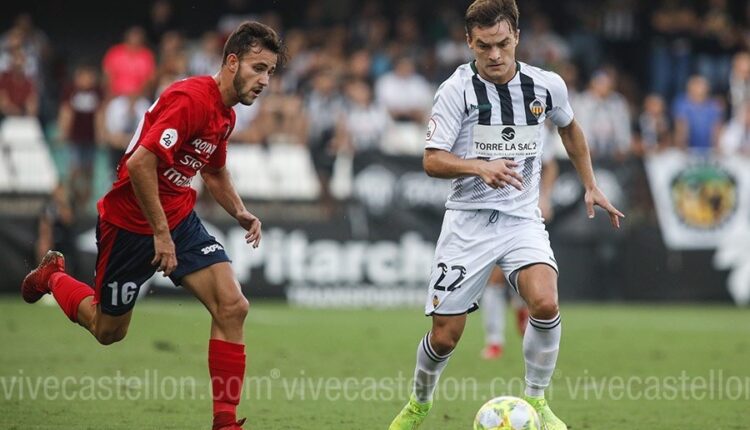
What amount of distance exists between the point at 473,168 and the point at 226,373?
5.86ft

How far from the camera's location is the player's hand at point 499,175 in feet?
21.6

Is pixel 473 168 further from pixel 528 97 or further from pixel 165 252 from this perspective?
pixel 165 252

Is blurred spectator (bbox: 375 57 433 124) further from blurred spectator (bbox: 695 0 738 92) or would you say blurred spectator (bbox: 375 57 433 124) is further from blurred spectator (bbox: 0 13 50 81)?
blurred spectator (bbox: 695 0 738 92)

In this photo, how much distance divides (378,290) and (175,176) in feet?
32.7

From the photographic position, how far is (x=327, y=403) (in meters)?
8.59

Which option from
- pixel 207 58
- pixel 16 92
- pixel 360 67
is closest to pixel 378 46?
pixel 360 67

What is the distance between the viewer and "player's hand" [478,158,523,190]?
6.58 metres

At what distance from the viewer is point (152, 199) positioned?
659cm

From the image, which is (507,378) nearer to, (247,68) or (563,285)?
(247,68)

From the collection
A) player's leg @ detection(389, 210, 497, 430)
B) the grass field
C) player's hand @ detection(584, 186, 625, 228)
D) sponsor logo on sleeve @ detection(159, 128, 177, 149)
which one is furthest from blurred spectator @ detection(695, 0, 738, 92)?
sponsor logo on sleeve @ detection(159, 128, 177, 149)

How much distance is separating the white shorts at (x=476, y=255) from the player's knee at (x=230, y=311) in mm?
1092

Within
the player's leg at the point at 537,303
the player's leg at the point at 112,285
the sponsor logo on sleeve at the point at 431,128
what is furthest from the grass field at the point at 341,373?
the sponsor logo on sleeve at the point at 431,128

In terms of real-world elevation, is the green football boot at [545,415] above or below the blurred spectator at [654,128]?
below

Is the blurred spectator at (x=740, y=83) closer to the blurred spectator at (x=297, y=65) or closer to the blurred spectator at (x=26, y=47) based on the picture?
the blurred spectator at (x=297, y=65)
